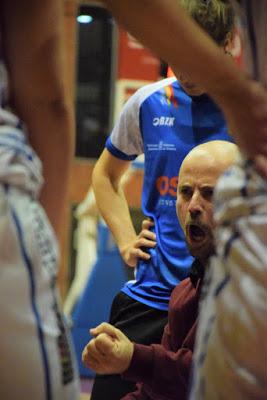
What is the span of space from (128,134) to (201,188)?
1.80 feet

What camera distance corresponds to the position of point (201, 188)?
2393 millimetres

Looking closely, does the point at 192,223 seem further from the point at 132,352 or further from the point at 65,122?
the point at 65,122

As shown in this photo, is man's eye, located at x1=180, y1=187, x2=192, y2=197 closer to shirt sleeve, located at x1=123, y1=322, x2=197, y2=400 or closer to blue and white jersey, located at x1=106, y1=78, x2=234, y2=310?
blue and white jersey, located at x1=106, y1=78, x2=234, y2=310

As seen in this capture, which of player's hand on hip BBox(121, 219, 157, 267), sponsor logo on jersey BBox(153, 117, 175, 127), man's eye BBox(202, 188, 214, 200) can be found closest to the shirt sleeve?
man's eye BBox(202, 188, 214, 200)

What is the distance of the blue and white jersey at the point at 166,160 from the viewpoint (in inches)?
105

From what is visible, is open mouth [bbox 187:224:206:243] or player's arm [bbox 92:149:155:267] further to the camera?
player's arm [bbox 92:149:155:267]

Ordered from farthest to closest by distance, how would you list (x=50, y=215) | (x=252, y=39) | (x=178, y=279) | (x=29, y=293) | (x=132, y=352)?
(x=178, y=279) < (x=132, y=352) < (x=50, y=215) < (x=252, y=39) < (x=29, y=293)

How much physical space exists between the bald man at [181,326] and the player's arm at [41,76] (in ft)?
2.14

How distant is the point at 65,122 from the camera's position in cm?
163

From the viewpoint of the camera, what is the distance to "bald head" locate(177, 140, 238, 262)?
7.63 feet

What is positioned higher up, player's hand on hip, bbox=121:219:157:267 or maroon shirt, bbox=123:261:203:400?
player's hand on hip, bbox=121:219:157:267

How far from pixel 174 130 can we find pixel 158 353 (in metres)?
0.68

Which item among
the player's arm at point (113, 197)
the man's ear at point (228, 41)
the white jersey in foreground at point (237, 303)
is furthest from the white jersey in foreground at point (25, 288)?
the player's arm at point (113, 197)

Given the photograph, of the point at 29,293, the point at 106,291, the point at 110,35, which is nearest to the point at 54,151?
the point at 29,293
